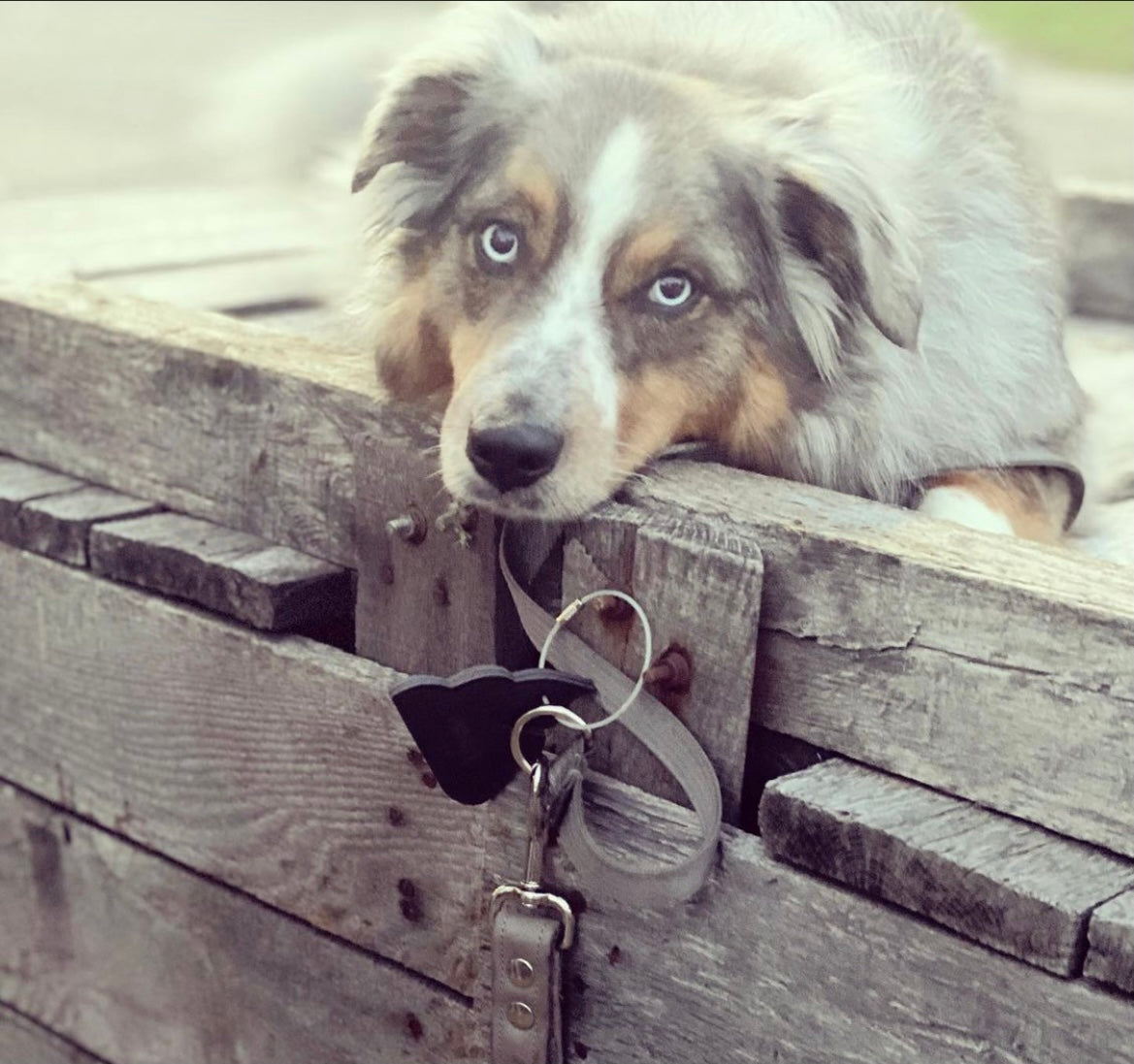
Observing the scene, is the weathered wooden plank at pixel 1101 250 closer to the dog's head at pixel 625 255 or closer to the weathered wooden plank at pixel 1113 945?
the dog's head at pixel 625 255

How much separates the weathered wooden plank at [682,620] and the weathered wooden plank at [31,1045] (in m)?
1.09

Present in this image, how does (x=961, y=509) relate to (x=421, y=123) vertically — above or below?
below

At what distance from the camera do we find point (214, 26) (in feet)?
29.0

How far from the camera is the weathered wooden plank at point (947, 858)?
1.23 meters

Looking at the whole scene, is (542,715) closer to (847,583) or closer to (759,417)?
(847,583)

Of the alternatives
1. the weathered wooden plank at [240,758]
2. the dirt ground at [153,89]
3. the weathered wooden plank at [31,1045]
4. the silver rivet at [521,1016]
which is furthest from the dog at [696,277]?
the dirt ground at [153,89]

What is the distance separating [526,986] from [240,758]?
48 centimetres

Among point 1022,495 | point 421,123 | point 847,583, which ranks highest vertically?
point 421,123

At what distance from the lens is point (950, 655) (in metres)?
1.33

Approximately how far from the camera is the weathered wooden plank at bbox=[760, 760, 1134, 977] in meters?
1.23

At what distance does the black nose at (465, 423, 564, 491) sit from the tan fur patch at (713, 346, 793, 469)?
35 cm

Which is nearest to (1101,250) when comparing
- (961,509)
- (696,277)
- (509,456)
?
(961,509)

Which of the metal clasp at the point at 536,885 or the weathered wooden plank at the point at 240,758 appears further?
the weathered wooden plank at the point at 240,758

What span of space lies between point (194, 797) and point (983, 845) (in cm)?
98
